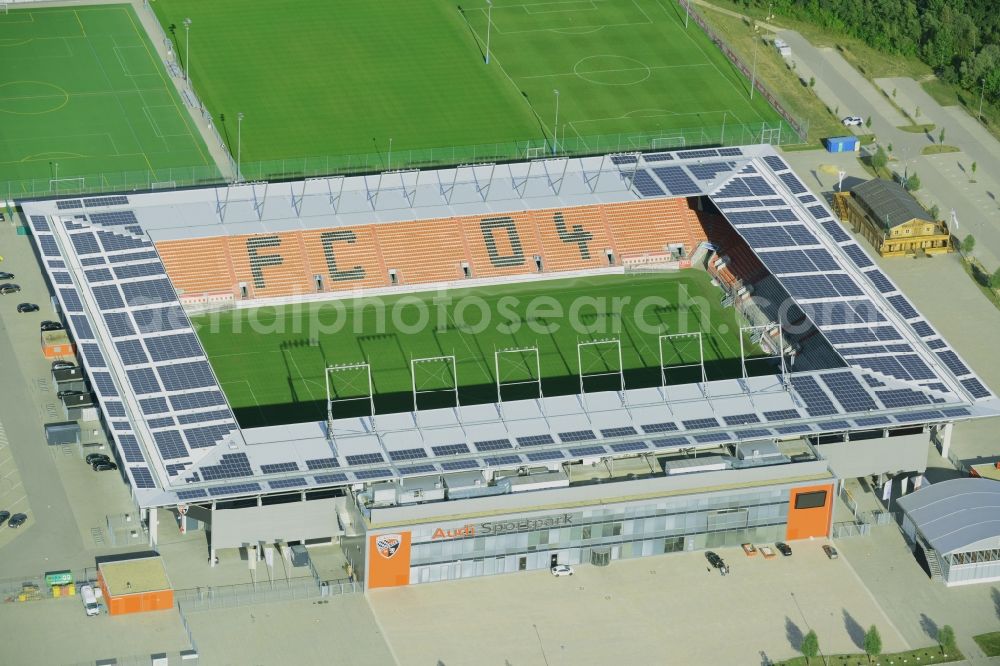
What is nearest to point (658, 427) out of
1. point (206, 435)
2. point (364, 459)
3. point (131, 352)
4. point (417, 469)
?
point (417, 469)

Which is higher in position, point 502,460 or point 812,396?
point 502,460

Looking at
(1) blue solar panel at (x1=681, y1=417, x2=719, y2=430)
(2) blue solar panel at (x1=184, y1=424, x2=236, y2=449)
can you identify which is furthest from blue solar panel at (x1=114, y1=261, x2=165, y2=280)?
(1) blue solar panel at (x1=681, y1=417, x2=719, y2=430)

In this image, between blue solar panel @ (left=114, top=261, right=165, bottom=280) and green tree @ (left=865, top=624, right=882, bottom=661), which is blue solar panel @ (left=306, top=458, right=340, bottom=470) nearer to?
blue solar panel @ (left=114, top=261, right=165, bottom=280)

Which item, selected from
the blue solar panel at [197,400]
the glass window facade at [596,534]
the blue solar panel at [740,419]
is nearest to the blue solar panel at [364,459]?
the glass window facade at [596,534]

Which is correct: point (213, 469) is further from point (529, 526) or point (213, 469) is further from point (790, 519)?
point (790, 519)

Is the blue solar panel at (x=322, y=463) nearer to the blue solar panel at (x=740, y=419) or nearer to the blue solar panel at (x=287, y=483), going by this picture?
the blue solar panel at (x=287, y=483)

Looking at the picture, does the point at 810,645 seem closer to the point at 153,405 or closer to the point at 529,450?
the point at 529,450

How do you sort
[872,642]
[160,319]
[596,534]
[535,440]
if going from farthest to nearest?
[160,319] → [535,440] → [596,534] → [872,642]

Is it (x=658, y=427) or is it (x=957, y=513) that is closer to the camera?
(x=957, y=513)
